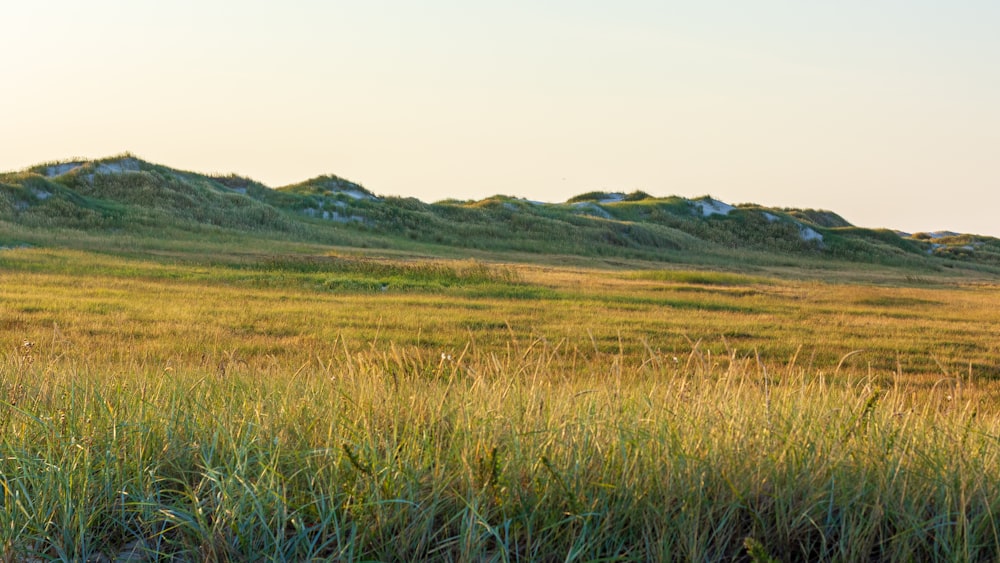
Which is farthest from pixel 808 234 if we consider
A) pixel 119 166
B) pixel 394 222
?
pixel 119 166

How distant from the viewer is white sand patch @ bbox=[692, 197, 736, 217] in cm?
9056

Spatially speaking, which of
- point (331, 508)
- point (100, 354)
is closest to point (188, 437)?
point (331, 508)

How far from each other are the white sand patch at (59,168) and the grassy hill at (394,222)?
4.1 inches

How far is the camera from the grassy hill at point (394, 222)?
142 ft

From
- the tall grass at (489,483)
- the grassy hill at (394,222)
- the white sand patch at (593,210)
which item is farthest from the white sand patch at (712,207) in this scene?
the tall grass at (489,483)

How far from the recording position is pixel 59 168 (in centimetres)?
6056

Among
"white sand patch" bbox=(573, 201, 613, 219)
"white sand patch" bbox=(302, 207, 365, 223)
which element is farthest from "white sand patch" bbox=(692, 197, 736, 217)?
"white sand patch" bbox=(302, 207, 365, 223)

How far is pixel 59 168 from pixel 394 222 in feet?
83.2

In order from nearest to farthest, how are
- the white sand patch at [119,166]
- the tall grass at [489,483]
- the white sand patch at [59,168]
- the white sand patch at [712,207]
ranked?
the tall grass at [489,483], the white sand patch at [119,166], the white sand patch at [59,168], the white sand patch at [712,207]

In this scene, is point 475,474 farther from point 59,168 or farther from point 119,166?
point 59,168

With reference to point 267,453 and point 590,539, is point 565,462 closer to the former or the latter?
point 590,539

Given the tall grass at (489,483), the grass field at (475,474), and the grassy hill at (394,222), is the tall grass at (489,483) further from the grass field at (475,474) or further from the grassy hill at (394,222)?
the grassy hill at (394,222)

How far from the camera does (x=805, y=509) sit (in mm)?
3387

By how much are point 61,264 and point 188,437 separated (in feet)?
69.5
